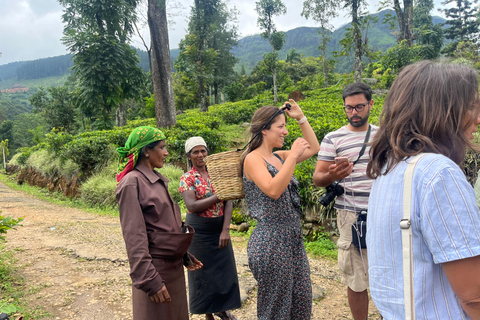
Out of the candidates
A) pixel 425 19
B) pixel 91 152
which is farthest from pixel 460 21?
pixel 91 152

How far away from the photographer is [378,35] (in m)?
155

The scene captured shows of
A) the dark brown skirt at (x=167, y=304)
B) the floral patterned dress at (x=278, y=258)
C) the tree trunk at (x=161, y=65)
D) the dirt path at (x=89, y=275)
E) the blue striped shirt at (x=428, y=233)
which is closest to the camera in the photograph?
the blue striped shirt at (x=428, y=233)

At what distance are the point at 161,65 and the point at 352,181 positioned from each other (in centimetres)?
1006

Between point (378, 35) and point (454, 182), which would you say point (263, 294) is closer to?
point (454, 182)

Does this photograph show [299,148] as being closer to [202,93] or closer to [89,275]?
[89,275]

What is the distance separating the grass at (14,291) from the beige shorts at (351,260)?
2746mm

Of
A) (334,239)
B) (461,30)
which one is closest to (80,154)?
(334,239)

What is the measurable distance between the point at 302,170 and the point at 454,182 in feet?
15.3

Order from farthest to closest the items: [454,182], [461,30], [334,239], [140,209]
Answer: [461,30], [334,239], [140,209], [454,182]

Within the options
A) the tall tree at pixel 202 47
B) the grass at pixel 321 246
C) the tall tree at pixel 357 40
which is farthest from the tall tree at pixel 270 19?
the grass at pixel 321 246

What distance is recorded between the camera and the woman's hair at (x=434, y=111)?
3.47 feet

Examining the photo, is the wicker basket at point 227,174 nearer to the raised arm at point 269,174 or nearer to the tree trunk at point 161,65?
the raised arm at point 269,174

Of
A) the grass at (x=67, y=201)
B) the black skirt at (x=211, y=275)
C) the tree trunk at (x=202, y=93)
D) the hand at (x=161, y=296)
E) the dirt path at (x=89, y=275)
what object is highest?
the tree trunk at (x=202, y=93)

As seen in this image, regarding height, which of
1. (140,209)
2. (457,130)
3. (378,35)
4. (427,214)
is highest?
(378,35)
